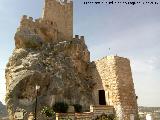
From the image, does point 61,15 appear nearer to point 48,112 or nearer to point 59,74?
point 59,74

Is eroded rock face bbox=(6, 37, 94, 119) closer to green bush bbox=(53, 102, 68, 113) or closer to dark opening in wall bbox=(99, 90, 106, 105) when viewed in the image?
green bush bbox=(53, 102, 68, 113)

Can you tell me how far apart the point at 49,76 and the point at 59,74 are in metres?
1.43

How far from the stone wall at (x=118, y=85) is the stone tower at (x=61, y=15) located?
10121mm

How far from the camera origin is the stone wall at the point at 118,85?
3064cm

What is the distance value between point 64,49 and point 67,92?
22.7 feet

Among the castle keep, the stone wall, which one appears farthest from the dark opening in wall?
the stone wall

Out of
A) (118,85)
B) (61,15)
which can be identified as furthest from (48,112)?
(61,15)

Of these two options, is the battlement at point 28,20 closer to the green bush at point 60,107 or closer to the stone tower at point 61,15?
the stone tower at point 61,15

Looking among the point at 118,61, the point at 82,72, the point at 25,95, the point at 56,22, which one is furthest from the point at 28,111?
the point at 56,22

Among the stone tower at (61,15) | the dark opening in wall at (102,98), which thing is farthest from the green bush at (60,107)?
the stone tower at (61,15)

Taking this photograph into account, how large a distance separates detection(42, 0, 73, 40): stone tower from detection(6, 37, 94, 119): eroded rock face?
128 inches

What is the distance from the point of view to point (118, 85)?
3119 cm

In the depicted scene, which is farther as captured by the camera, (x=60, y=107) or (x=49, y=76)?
(x=49, y=76)

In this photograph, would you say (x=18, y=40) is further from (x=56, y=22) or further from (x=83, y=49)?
(x=83, y=49)
